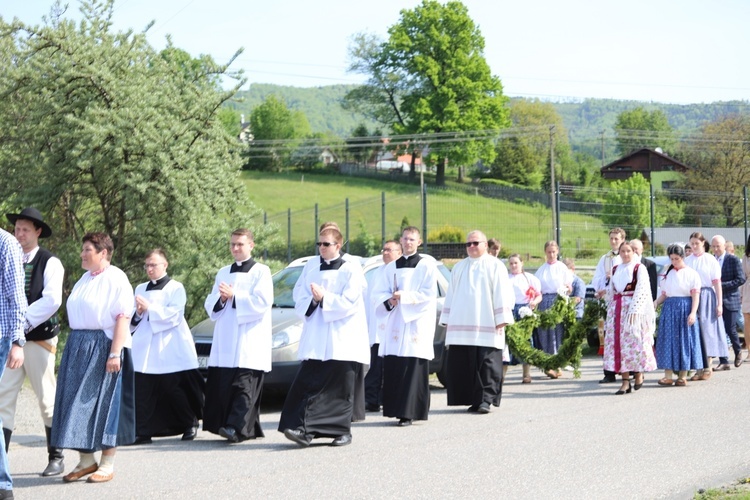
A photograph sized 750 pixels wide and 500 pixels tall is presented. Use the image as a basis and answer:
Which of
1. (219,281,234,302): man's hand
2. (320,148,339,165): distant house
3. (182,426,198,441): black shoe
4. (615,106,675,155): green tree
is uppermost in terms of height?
(615,106,675,155): green tree

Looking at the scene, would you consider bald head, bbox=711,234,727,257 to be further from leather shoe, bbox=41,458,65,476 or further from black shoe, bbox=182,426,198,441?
leather shoe, bbox=41,458,65,476

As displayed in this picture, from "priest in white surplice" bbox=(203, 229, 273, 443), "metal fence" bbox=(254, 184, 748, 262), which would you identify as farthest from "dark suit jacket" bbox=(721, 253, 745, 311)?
"priest in white surplice" bbox=(203, 229, 273, 443)

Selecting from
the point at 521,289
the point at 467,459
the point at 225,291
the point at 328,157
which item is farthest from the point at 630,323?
the point at 328,157

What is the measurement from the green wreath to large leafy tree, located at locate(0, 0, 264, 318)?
5.39 m

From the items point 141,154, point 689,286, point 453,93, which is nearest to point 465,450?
point 689,286

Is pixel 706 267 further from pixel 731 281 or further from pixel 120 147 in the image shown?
pixel 120 147

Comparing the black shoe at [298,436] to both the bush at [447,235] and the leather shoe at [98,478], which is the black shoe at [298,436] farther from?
the bush at [447,235]

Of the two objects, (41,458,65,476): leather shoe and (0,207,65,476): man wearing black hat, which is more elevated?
(0,207,65,476): man wearing black hat

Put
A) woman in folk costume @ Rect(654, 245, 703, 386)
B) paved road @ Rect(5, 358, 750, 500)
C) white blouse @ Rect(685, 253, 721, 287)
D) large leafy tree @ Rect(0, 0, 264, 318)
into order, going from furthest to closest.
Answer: large leafy tree @ Rect(0, 0, 264, 318) → white blouse @ Rect(685, 253, 721, 287) → woman in folk costume @ Rect(654, 245, 703, 386) → paved road @ Rect(5, 358, 750, 500)

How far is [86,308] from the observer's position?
7801mm

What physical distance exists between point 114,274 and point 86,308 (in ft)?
1.12

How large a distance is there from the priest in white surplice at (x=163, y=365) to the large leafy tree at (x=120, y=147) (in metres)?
6.10

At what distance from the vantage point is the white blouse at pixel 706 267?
15125 mm

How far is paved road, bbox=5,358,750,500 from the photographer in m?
7.43
